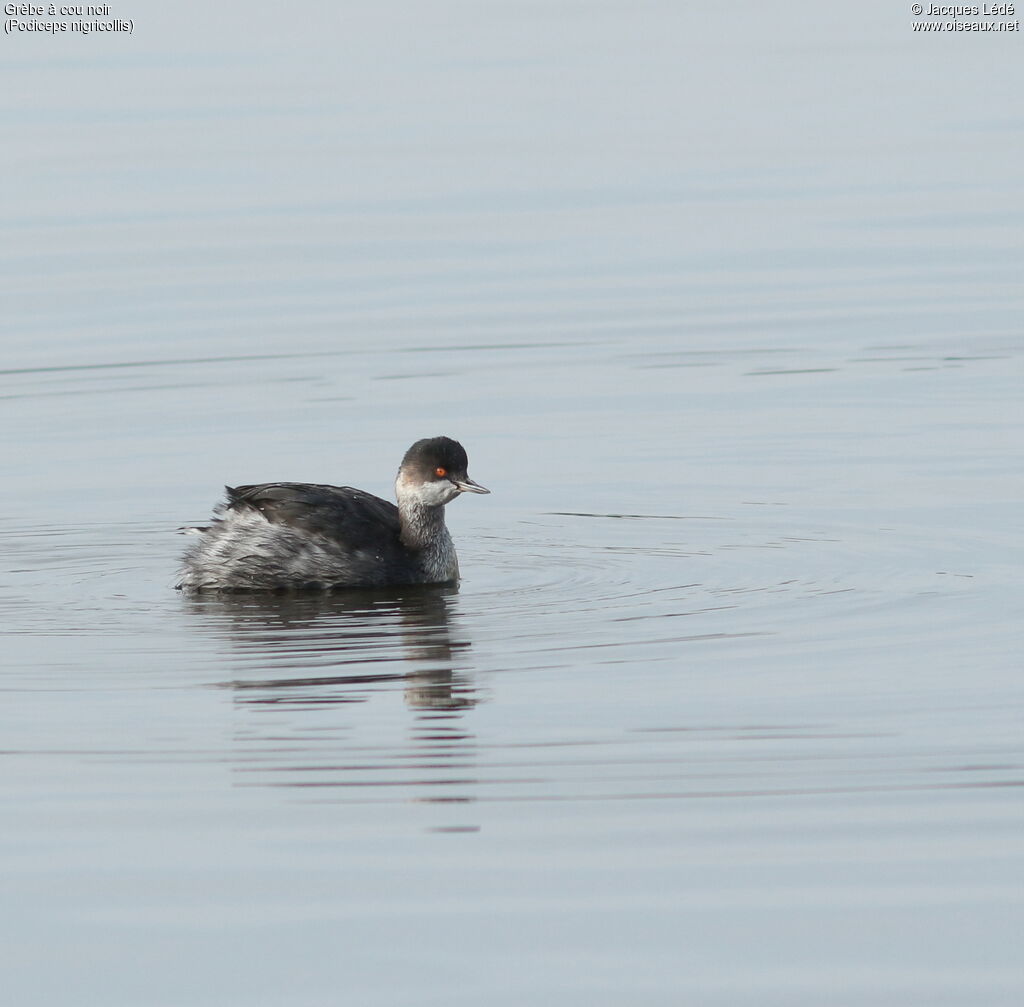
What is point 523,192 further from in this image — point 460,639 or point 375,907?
point 375,907

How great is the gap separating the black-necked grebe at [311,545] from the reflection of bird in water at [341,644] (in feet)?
0.27

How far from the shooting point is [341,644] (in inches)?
436

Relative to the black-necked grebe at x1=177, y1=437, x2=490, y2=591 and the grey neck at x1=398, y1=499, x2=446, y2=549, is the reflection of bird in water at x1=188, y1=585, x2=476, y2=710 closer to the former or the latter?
the black-necked grebe at x1=177, y1=437, x2=490, y2=591

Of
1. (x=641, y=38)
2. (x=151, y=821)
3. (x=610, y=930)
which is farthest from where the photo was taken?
(x=641, y=38)

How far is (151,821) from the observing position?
8.09 meters

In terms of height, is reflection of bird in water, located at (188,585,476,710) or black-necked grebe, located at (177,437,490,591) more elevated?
black-necked grebe, located at (177,437,490,591)

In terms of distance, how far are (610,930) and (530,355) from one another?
1169 centimetres

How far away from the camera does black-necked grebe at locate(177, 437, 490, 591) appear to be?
12.5 m

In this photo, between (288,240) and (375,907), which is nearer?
(375,907)

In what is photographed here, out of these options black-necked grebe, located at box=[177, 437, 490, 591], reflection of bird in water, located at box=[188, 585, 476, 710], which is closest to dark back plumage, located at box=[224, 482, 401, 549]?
black-necked grebe, located at box=[177, 437, 490, 591]

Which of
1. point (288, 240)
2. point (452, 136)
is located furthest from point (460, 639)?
point (452, 136)

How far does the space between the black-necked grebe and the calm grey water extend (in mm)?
205

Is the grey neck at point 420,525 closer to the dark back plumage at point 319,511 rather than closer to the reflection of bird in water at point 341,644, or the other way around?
the dark back plumage at point 319,511

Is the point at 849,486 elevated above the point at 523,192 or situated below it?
below
